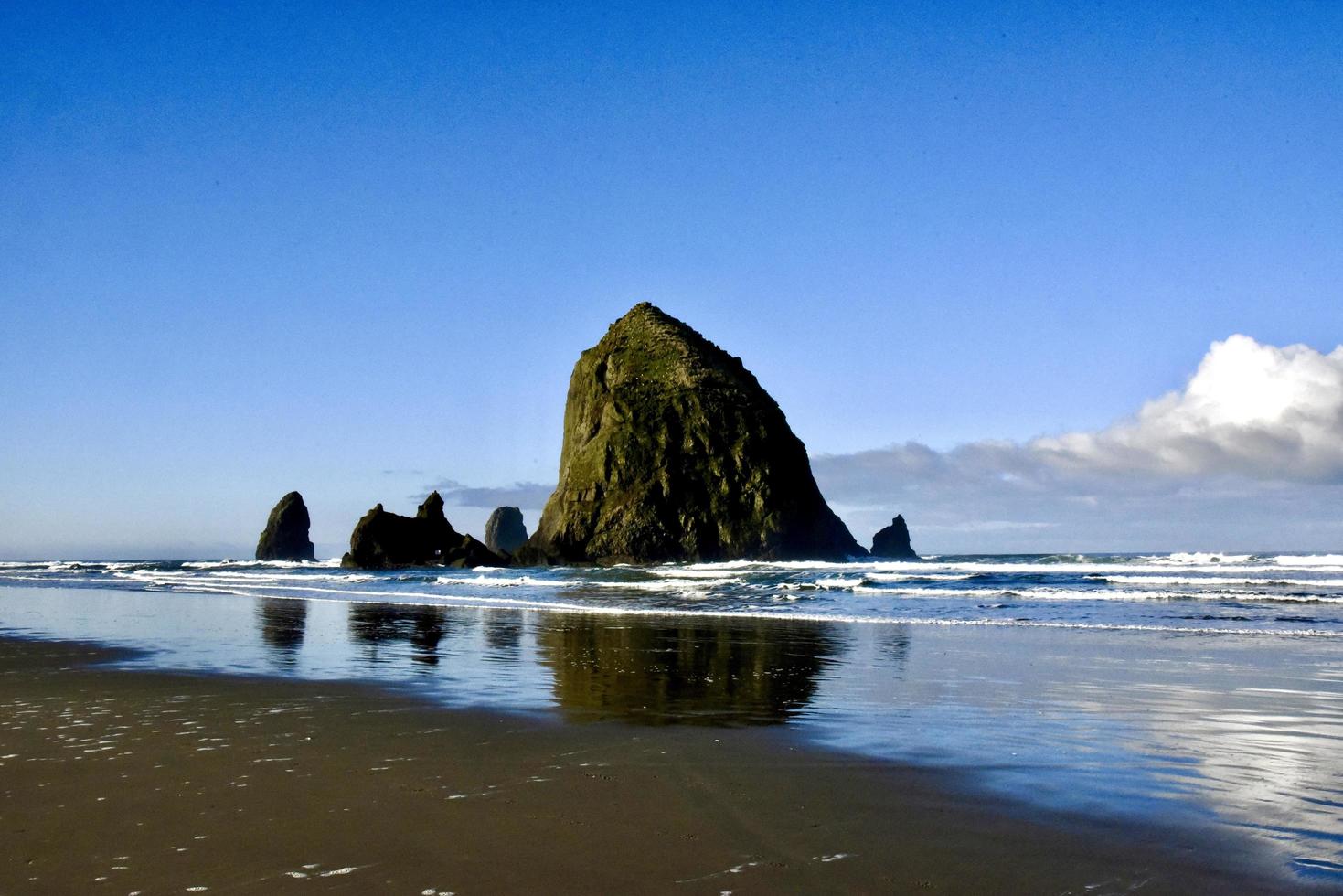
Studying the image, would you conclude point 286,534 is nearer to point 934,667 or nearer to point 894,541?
point 894,541

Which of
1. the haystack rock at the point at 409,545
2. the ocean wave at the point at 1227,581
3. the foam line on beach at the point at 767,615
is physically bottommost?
the foam line on beach at the point at 767,615

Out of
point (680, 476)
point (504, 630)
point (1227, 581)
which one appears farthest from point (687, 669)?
point (680, 476)

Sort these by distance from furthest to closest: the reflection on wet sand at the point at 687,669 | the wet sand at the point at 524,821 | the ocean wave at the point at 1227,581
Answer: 1. the ocean wave at the point at 1227,581
2. the reflection on wet sand at the point at 687,669
3. the wet sand at the point at 524,821

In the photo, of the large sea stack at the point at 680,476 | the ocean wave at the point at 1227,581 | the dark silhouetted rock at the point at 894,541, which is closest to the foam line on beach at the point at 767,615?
the ocean wave at the point at 1227,581

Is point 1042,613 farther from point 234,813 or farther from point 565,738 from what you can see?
point 234,813

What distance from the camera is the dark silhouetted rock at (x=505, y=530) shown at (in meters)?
135

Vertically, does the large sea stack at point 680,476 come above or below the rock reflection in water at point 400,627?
above

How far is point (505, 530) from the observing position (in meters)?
137

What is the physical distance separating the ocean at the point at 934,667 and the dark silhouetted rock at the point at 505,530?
106m

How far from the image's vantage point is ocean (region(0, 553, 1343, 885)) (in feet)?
19.9

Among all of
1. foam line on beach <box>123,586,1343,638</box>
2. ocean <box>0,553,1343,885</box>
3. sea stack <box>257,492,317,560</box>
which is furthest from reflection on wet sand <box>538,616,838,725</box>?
sea stack <box>257,492,317,560</box>

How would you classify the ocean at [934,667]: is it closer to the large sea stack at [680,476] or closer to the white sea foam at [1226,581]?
the white sea foam at [1226,581]

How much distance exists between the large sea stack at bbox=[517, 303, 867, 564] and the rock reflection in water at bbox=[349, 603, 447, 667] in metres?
45.4

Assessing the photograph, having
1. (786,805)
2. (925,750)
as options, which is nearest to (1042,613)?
(925,750)
